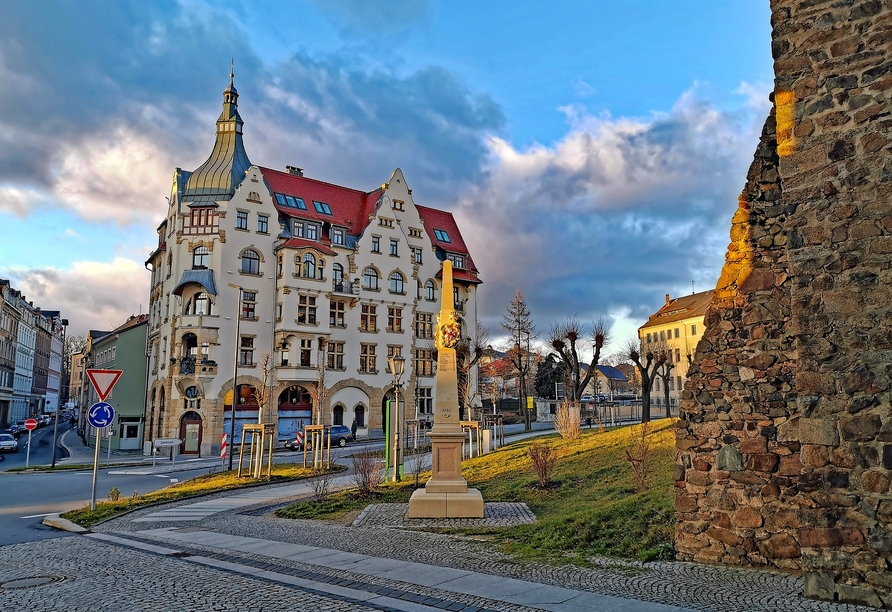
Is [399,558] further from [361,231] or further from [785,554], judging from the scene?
[361,231]

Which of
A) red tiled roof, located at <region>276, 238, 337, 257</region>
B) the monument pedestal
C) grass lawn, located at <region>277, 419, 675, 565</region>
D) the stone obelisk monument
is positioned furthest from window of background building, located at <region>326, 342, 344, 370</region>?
the monument pedestal

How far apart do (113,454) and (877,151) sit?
49291mm

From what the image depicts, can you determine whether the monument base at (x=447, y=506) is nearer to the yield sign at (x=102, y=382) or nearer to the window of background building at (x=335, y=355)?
the yield sign at (x=102, y=382)

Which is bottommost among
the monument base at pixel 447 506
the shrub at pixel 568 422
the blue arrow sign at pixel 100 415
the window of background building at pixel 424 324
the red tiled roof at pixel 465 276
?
the monument base at pixel 447 506

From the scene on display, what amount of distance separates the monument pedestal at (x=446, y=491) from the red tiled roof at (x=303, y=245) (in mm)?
35343

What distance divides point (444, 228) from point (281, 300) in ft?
67.5

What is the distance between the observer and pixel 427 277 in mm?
56438

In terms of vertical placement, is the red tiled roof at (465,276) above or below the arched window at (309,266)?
above

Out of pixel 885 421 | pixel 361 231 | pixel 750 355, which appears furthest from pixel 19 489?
pixel 361 231

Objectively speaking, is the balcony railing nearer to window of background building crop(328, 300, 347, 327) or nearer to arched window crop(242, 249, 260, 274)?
window of background building crop(328, 300, 347, 327)

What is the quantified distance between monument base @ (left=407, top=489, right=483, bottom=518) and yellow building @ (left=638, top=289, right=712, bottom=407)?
224 feet

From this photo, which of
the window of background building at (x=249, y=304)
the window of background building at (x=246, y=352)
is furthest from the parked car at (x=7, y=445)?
the window of background building at (x=249, y=304)

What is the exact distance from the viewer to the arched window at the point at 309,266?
1901 inches

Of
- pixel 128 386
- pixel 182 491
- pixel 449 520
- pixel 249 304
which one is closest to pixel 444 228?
pixel 249 304
